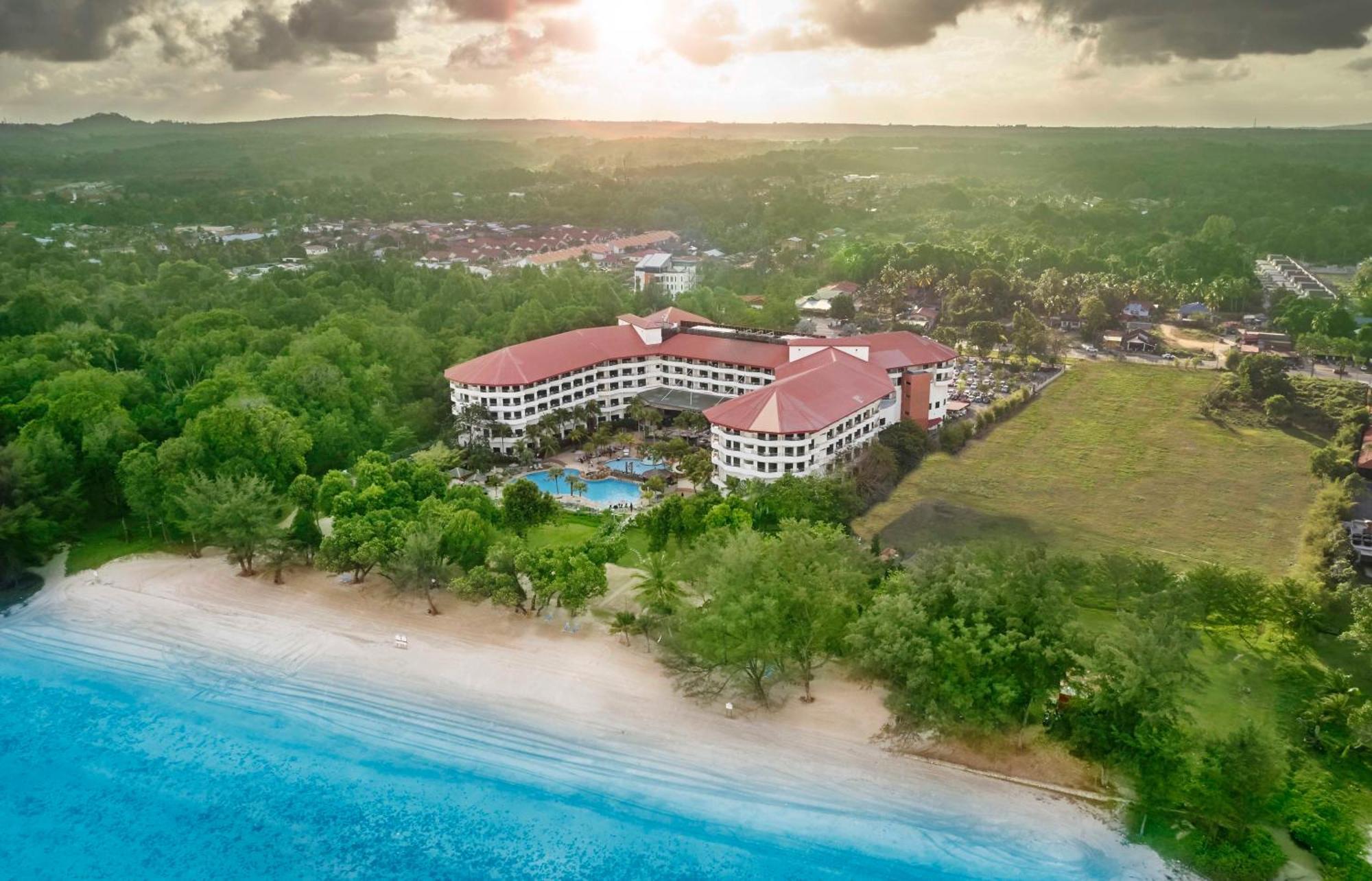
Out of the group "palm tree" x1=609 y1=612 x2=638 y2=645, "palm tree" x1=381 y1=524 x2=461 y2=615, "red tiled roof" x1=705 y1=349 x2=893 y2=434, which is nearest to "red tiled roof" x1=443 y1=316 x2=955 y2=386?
"red tiled roof" x1=705 y1=349 x2=893 y2=434


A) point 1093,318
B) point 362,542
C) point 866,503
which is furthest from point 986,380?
point 362,542

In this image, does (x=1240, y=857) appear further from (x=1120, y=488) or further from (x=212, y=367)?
(x=212, y=367)

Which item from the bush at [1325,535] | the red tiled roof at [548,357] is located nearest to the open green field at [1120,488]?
the bush at [1325,535]

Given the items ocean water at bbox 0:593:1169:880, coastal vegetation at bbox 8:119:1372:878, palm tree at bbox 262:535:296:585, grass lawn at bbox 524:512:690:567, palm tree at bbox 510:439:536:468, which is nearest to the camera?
ocean water at bbox 0:593:1169:880

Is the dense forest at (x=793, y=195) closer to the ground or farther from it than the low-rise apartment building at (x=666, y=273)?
farther from it

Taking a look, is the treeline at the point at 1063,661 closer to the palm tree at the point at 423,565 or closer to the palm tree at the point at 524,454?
the palm tree at the point at 423,565

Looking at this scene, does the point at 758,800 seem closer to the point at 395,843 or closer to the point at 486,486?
the point at 395,843

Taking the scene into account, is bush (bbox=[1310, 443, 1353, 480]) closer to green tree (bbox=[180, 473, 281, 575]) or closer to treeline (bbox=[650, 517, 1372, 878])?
treeline (bbox=[650, 517, 1372, 878])
